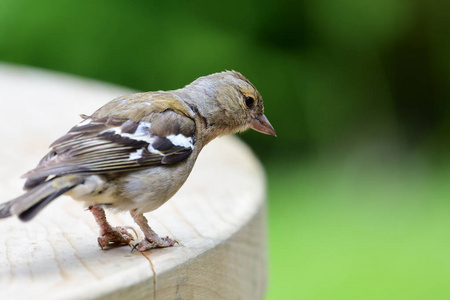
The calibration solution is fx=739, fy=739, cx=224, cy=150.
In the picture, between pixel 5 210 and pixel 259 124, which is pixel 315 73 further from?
pixel 5 210

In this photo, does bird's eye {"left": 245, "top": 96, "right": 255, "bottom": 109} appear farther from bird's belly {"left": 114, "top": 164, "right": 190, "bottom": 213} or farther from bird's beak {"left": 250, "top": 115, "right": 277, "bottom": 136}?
bird's belly {"left": 114, "top": 164, "right": 190, "bottom": 213}

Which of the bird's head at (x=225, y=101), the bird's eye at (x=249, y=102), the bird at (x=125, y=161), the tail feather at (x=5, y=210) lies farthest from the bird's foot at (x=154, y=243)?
the bird's eye at (x=249, y=102)

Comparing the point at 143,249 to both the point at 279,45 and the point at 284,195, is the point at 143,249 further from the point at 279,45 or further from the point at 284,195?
the point at 279,45

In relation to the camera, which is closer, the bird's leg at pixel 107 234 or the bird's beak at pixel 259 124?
the bird's leg at pixel 107 234

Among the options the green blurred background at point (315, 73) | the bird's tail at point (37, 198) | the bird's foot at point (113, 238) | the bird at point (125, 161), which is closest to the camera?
the bird's tail at point (37, 198)

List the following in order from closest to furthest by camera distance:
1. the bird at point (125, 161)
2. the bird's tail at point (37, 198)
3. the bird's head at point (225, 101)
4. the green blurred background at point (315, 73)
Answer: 1. the bird's tail at point (37, 198)
2. the bird at point (125, 161)
3. the bird's head at point (225, 101)
4. the green blurred background at point (315, 73)

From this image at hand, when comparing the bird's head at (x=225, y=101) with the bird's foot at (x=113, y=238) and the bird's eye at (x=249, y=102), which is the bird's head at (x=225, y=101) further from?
the bird's foot at (x=113, y=238)

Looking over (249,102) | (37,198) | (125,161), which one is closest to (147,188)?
(125,161)
